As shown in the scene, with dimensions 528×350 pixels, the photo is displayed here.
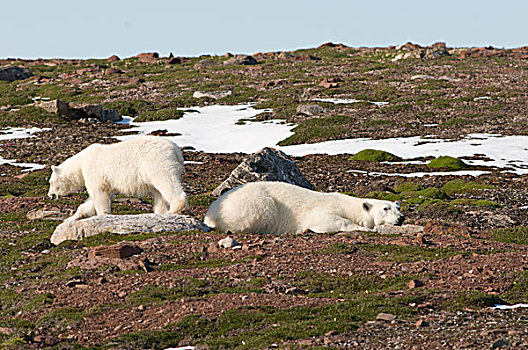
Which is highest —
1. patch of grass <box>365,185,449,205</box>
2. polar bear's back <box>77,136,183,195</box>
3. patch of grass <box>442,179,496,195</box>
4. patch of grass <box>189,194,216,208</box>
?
polar bear's back <box>77,136,183,195</box>

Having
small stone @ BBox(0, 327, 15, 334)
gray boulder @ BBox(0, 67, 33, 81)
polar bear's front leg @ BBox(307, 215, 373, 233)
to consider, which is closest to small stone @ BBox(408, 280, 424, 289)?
polar bear's front leg @ BBox(307, 215, 373, 233)

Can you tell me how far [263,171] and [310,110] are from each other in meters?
29.5

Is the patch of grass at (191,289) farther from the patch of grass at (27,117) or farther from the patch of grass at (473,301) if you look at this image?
the patch of grass at (27,117)

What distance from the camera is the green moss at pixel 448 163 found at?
108 ft

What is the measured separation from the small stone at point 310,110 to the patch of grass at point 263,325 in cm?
4140

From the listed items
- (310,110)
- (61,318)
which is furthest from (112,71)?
(61,318)

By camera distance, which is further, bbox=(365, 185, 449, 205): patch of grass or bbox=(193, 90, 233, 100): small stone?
bbox=(193, 90, 233, 100): small stone

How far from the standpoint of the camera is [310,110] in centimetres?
5256

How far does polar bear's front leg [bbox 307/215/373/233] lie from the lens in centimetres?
1762

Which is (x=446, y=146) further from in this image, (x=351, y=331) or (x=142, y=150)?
(x=351, y=331)

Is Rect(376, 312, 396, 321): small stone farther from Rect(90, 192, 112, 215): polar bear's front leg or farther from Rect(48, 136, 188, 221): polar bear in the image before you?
Rect(90, 192, 112, 215): polar bear's front leg

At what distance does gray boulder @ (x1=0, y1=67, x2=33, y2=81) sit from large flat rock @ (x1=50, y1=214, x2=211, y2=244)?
6838 centimetres

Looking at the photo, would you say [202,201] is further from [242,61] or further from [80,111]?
[242,61]

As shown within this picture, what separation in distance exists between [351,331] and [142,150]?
9.95 meters
